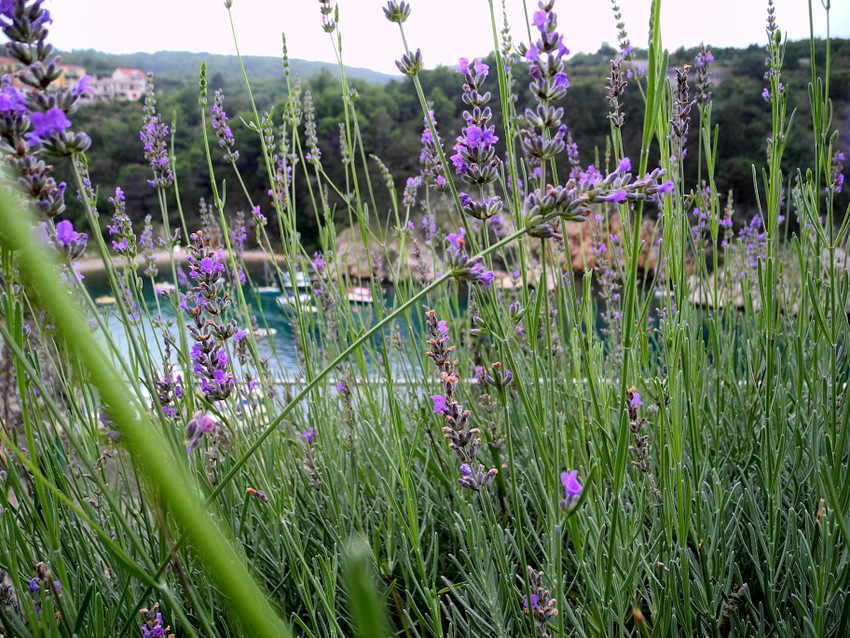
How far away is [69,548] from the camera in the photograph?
1130mm

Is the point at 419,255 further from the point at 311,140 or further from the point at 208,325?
the point at 208,325

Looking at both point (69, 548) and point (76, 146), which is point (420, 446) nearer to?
point (69, 548)

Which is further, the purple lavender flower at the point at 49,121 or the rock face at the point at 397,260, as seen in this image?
the rock face at the point at 397,260

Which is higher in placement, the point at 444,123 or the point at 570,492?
the point at 444,123

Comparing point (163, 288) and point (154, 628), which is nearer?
point (154, 628)

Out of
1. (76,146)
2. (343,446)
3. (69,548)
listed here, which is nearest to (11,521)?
(69,548)

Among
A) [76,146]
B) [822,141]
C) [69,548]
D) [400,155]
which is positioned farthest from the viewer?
[400,155]

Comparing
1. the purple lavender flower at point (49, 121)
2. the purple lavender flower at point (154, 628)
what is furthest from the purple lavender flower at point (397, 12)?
the purple lavender flower at point (154, 628)

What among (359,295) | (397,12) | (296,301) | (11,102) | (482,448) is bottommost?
(482,448)

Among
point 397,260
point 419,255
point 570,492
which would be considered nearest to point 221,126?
point 419,255

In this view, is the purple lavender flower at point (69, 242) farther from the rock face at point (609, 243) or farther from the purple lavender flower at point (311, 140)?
the purple lavender flower at point (311, 140)

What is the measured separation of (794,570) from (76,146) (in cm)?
128

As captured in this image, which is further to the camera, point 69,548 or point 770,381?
point 69,548

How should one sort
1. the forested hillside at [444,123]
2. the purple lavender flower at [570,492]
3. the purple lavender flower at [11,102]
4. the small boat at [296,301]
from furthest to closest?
the forested hillside at [444,123] < the small boat at [296,301] < the purple lavender flower at [570,492] < the purple lavender flower at [11,102]
